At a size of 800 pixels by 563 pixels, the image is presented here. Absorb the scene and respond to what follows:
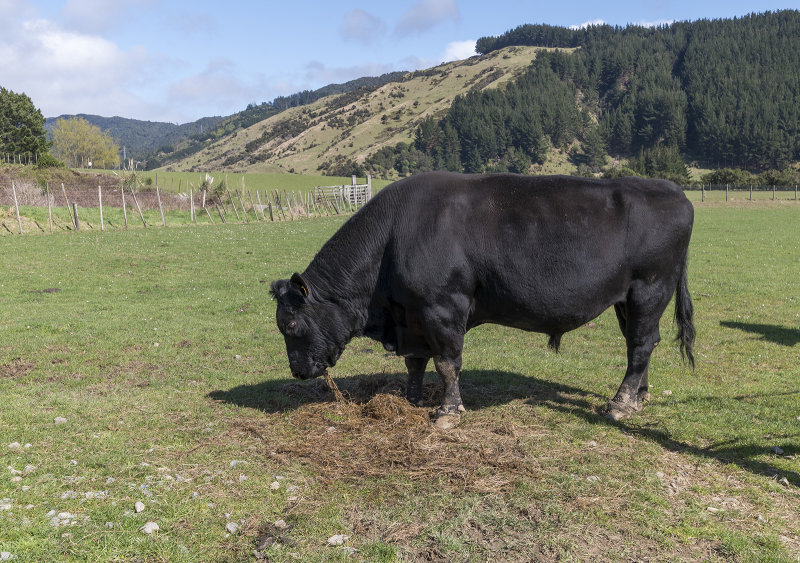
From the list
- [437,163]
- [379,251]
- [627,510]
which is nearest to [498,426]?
[627,510]

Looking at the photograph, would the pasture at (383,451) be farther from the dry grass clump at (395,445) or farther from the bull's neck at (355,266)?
the bull's neck at (355,266)

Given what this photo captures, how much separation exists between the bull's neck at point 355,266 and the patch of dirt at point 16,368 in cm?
550

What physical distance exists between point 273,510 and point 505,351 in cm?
673

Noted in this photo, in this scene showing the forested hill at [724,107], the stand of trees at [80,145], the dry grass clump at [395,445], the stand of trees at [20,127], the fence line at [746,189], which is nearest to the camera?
the dry grass clump at [395,445]

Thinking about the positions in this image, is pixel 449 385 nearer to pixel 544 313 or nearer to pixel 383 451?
pixel 383 451

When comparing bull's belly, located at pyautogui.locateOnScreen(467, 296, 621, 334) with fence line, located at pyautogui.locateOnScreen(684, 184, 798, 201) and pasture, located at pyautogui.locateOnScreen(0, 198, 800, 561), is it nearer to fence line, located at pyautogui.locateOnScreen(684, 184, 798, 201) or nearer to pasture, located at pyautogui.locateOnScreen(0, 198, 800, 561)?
pasture, located at pyautogui.locateOnScreen(0, 198, 800, 561)

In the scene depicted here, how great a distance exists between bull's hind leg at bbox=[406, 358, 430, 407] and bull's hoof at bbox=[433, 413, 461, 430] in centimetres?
78

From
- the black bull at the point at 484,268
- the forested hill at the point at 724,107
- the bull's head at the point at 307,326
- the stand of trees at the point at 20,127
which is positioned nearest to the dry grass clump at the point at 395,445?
the black bull at the point at 484,268

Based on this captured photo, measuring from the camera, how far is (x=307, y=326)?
734cm

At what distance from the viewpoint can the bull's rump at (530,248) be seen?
22.4 ft

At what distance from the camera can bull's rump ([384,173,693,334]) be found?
6840 millimetres

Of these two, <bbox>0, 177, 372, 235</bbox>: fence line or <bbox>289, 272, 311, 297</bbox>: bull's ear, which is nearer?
<bbox>289, 272, 311, 297</bbox>: bull's ear

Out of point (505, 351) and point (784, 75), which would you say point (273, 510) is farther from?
point (784, 75)

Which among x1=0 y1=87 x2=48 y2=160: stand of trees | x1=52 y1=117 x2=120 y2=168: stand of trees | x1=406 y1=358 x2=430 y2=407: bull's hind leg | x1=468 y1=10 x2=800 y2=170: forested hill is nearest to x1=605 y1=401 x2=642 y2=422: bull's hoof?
x1=406 y1=358 x2=430 y2=407: bull's hind leg
